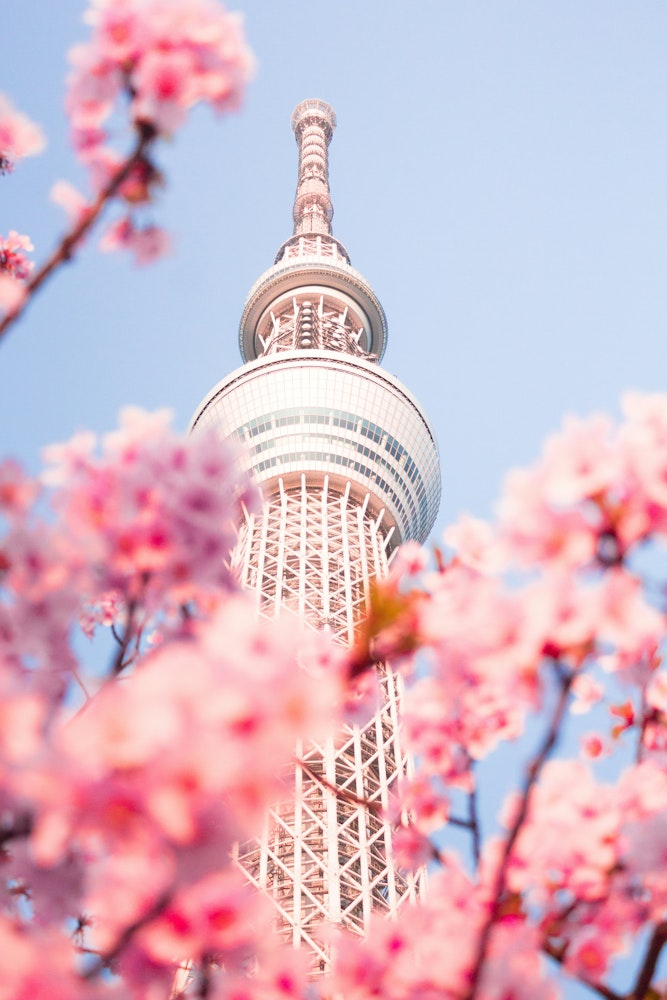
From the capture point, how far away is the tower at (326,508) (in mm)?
32906

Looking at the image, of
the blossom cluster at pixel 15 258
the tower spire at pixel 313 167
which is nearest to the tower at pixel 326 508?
the tower spire at pixel 313 167

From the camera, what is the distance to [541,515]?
208 cm

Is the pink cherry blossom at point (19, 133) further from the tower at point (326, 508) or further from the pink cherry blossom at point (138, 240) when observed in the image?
the tower at point (326, 508)

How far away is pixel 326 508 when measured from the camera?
45.4m

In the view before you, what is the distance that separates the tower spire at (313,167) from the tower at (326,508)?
545 inches

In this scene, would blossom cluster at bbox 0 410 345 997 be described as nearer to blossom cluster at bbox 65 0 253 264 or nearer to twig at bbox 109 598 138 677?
twig at bbox 109 598 138 677

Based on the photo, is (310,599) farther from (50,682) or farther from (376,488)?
(50,682)

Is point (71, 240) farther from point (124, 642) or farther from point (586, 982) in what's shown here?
point (586, 982)

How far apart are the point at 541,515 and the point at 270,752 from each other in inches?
39.5

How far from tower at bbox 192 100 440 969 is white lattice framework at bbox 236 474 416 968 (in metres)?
0.08

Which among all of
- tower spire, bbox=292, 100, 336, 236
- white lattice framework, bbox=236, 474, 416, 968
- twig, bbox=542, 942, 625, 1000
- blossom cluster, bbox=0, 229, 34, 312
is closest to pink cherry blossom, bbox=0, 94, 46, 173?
blossom cluster, bbox=0, 229, 34, 312

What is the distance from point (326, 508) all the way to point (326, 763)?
49.9 ft

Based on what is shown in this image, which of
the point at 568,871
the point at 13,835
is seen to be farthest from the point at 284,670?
the point at 568,871

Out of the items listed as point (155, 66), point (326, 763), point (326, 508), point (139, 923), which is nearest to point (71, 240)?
point (155, 66)
